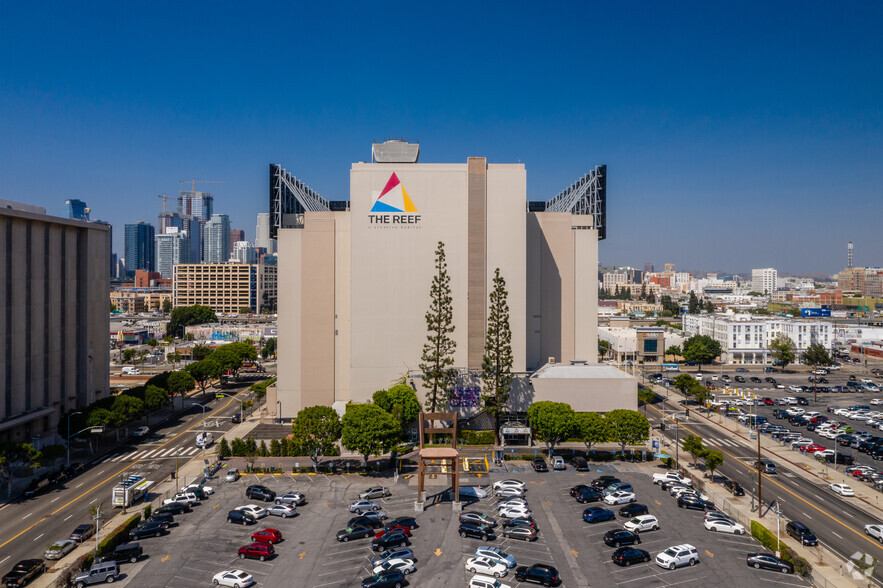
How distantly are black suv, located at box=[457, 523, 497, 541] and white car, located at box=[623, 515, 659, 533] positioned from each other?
9992 mm

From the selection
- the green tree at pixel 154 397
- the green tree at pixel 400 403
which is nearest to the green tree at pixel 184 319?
the green tree at pixel 154 397

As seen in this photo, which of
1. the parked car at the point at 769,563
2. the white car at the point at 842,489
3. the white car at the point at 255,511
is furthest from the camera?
the white car at the point at 842,489

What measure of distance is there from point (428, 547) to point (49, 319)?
171 ft

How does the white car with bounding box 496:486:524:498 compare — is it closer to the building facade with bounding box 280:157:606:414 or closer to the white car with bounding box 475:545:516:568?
the white car with bounding box 475:545:516:568

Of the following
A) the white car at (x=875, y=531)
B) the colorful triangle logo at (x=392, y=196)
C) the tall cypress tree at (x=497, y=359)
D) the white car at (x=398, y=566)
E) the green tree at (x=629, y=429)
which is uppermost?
the colorful triangle logo at (x=392, y=196)

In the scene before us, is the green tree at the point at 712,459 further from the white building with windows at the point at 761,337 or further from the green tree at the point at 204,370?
the white building with windows at the point at 761,337

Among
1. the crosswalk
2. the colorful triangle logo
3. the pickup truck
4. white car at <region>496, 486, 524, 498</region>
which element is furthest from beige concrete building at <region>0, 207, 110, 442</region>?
the pickup truck

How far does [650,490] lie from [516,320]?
2560 cm

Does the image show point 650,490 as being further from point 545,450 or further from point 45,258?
point 45,258

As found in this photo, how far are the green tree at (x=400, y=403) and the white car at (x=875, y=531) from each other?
40.6m

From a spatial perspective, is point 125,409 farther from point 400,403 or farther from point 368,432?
point 400,403

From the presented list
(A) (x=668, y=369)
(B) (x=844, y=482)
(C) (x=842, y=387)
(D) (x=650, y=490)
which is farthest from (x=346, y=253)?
(C) (x=842, y=387)

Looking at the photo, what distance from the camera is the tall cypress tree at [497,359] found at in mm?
64438

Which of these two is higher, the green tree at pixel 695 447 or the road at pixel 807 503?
the green tree at pixel 695 447
